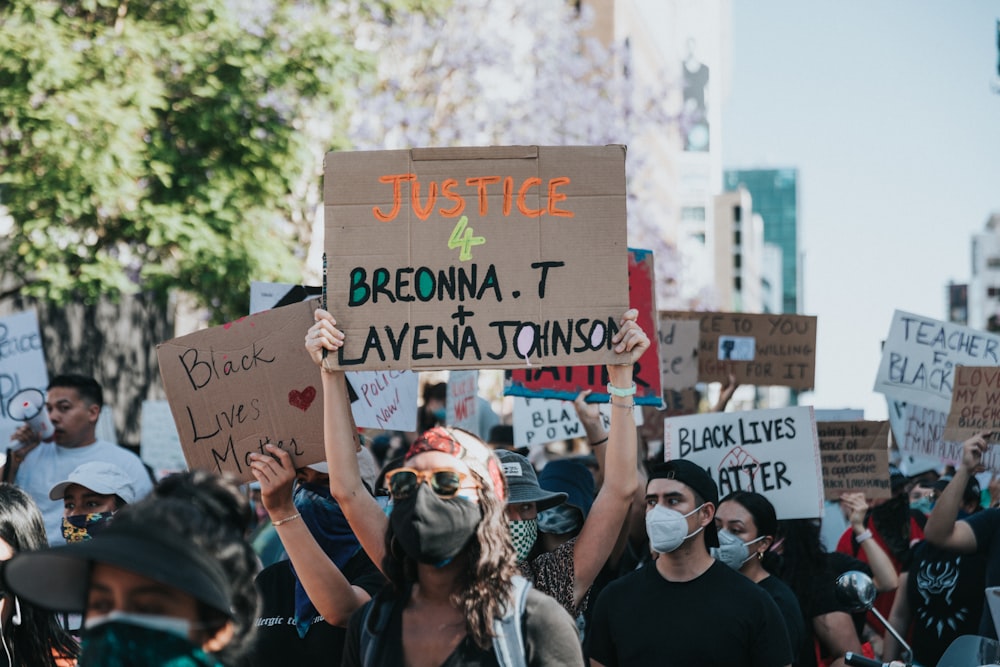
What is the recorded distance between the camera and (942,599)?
264 inches

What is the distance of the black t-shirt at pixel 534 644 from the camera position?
3.13 metres

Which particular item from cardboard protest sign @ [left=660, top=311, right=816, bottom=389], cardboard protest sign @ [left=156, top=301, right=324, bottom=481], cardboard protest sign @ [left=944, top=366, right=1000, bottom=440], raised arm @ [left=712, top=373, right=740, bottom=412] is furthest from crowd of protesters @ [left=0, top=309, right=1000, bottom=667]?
cardboard protest sign @ [left=660, top=311, right=816, bottom=389]

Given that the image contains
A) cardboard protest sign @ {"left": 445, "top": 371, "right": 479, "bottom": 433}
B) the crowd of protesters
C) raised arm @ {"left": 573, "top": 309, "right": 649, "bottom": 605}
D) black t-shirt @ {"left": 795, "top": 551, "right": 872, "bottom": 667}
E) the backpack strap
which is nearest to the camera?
the crowd of protesters

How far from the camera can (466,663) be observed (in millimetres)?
3111

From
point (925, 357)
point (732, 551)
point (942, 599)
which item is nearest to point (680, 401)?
point (925, 357)

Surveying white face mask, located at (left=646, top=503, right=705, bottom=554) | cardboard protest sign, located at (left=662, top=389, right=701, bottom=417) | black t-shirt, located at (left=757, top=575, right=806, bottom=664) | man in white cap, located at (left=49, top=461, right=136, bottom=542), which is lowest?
black t-shirt, located at (left=757, top=575, right=806, bottom=664)

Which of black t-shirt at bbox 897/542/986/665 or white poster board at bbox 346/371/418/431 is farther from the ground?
white poster board at bbox 346/371/418/431

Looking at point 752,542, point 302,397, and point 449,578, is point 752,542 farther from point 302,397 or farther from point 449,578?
point 449,578

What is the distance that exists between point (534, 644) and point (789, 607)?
2491 millimetres

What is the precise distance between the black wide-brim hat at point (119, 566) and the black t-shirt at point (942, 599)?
499 cm

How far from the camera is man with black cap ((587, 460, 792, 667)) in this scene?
4430mm

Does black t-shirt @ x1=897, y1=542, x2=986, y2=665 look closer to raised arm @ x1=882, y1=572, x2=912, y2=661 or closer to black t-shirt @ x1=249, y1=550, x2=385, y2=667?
raised arm @ x1=882, y1=572, x2=912, y2=661

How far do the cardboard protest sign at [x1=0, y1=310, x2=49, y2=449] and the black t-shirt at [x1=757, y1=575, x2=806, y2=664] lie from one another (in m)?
4.51

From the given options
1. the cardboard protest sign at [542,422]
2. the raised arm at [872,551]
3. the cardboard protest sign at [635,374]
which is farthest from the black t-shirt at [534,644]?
the cardboard protest sign at [542,422]
